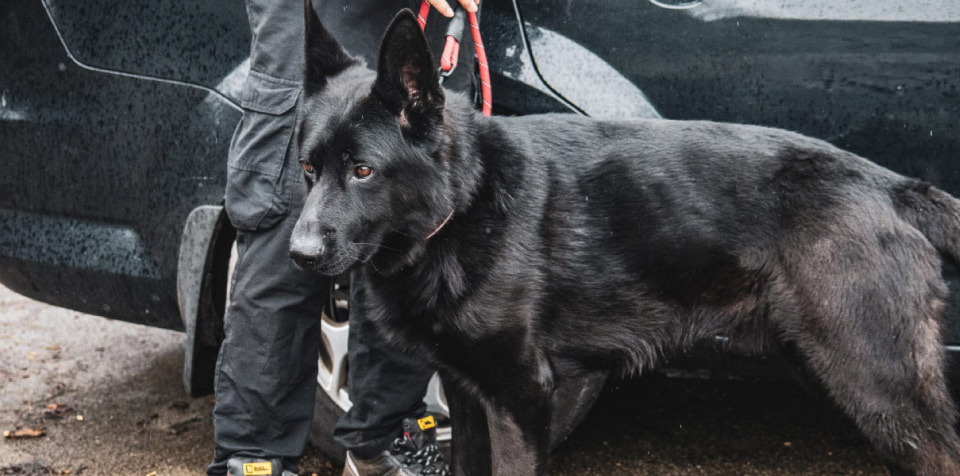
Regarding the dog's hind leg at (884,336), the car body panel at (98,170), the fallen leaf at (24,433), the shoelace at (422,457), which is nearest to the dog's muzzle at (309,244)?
the car body panel at (98,170)

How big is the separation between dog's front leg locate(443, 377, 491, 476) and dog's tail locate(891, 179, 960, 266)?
4.02 ft

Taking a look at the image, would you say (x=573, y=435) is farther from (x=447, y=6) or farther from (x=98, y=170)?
(x=98, y=170)

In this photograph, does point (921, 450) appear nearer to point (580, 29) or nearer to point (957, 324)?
point (957, 324)

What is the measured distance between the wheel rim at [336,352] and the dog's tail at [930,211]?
1.46 m

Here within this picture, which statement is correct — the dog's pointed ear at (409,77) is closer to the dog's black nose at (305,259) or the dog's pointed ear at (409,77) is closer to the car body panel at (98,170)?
the dog's black nose at (305,259)

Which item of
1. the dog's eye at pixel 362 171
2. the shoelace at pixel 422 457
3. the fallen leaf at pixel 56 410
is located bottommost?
the fallen leaf at pixel 56 410

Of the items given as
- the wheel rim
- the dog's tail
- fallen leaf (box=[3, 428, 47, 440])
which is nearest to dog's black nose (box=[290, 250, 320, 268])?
the wheel rim

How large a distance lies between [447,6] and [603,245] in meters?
0.73

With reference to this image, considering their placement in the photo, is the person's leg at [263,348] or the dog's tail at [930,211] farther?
the person's leg at [263,348]

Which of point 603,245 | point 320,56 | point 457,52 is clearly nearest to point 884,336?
point 603,245

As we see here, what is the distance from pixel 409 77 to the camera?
227 cm

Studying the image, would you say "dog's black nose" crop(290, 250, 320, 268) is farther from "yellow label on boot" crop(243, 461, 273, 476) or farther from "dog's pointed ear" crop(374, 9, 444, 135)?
"yellow label on boot" crop(243, 461, 273, 476)

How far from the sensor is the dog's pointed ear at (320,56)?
2.36 m

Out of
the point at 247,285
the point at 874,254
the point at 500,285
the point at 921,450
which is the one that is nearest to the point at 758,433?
the point at 921,450
